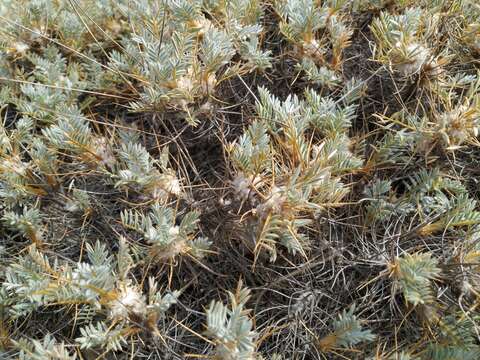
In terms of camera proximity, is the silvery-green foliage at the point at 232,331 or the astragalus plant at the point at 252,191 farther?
the astragalus plant at the point at 252,191

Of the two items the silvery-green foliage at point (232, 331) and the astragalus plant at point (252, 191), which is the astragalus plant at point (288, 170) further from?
the silvery-green foliage at point (232, 331)

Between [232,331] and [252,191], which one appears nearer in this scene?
[232,331]

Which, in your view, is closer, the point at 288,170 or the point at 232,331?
the point at 232,331

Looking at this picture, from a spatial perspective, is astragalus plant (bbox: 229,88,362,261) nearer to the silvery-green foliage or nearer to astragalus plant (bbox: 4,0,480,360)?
astragalus plant (bbox: 4,0,480,360)

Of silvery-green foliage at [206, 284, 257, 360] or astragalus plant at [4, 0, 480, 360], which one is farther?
astragalus plant at [4, 0, 480, 360]

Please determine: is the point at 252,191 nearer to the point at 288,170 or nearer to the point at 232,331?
the point at 288,170

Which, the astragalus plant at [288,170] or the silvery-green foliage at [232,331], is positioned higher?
the astragalus plant at [288,170]

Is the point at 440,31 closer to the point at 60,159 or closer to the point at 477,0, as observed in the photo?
the point at 477,0

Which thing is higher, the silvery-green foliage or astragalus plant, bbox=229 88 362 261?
astragalus plant, bbox=229 88 362 261

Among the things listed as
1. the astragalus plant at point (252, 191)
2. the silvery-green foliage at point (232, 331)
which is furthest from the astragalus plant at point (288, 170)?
the silvery-green foliage at point (232, 331)

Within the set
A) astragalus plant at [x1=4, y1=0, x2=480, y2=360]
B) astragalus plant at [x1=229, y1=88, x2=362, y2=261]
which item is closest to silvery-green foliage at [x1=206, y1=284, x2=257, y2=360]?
astragalus plant at [x1=4, y1=0, x2=480, y2=360]

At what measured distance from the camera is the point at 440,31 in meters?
1.36

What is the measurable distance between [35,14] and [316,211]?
1.08 metres

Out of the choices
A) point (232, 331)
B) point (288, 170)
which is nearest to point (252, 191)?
point (288, 170)
